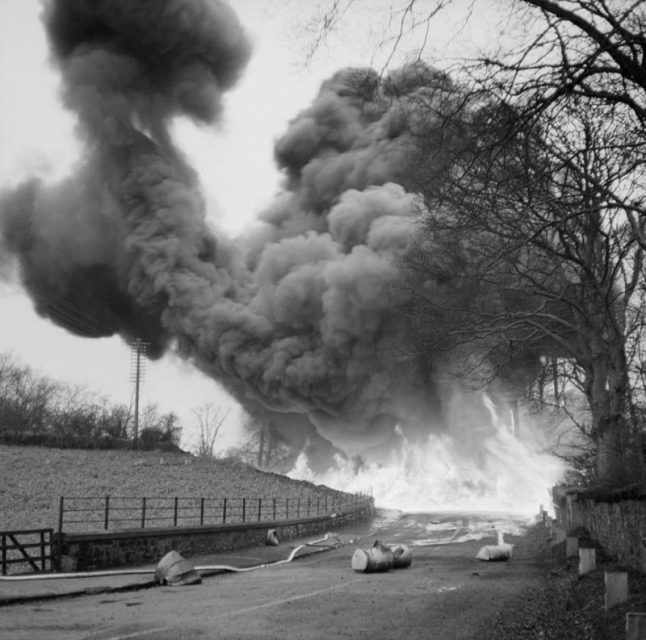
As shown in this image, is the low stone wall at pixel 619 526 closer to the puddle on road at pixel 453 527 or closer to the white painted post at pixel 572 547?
the white painted post at pixel 572 547

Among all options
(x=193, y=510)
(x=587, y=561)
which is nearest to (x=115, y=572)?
(x=587, y=561)

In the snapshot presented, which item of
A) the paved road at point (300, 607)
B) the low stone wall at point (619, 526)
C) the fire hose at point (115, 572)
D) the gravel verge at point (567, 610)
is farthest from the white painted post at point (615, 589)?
the fire hose at point (115, 572)

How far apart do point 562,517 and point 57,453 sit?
29.4 m

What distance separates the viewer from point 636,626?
18.0 feet

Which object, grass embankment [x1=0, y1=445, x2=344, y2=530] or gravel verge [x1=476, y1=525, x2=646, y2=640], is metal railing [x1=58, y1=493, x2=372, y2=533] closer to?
grass embankment [x1=0, y1=445, x2=344, y2=530]

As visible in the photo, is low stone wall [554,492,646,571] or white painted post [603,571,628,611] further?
low stone wall [554,492,646,571]

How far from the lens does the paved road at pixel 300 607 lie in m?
8.12

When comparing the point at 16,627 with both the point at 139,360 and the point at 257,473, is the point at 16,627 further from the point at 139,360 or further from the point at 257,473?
the point at 139,360

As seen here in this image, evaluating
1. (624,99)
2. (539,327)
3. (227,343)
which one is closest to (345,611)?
(624,99)

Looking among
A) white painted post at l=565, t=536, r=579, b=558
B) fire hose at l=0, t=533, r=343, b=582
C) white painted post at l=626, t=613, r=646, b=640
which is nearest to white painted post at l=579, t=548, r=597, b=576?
white painted post at l=565, t=536, r=579, b=558

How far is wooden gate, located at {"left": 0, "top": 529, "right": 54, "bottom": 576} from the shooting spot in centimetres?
1362

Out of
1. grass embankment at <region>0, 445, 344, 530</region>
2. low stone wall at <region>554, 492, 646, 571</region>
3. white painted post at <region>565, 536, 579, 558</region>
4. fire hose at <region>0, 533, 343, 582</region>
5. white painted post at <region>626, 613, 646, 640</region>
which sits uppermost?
grass embankment at <region>0, 445, 344, 530</region>

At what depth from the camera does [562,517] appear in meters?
21.8

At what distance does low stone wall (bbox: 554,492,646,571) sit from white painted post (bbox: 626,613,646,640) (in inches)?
205
